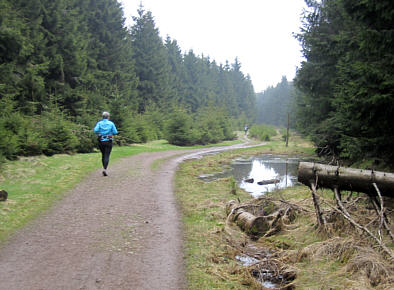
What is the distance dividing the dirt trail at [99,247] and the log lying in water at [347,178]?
286cm

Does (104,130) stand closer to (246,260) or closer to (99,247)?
(99,247)

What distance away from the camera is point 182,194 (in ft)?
30.0

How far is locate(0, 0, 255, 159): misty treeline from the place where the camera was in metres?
14.9

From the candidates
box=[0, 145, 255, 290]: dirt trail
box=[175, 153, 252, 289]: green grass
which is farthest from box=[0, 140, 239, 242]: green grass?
box=[175, 153, 252, 289]: green grass

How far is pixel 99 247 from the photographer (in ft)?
15.4

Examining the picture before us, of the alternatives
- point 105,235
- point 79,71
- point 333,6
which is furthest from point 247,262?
point 79,71

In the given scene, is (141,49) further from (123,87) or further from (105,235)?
(105,235)

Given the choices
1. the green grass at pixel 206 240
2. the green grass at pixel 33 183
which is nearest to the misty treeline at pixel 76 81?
the green grass at pixel 33 183

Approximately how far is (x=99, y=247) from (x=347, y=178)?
4.57 m

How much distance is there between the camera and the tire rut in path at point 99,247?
12.2 ft

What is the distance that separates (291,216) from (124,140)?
58.3ft

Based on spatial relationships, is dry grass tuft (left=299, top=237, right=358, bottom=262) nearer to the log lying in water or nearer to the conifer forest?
the log lying in water

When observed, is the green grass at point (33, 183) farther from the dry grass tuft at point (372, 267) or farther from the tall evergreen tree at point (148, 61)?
the tall evergreen tree at point (148, 61)

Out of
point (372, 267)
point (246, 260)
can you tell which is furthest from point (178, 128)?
point (372, 267)
